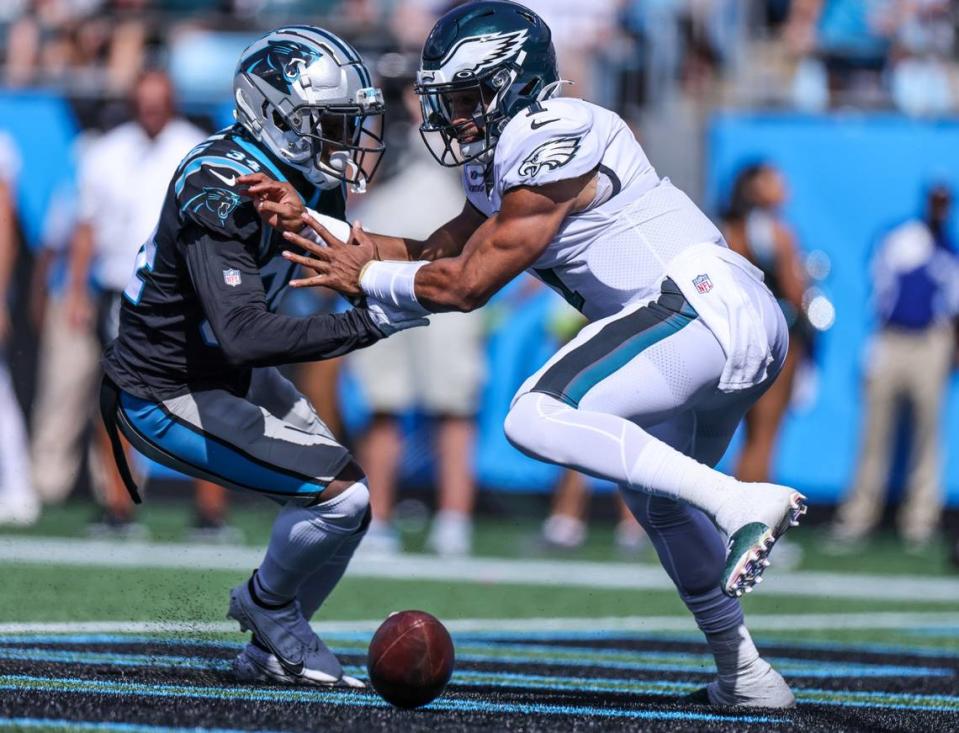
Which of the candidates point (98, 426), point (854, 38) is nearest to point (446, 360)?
point (98, 426)

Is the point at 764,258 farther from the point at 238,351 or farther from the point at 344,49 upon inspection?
the point at 238,351

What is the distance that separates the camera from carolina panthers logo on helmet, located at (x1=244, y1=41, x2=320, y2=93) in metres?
4.48

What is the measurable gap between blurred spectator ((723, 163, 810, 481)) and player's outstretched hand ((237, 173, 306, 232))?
4566mm

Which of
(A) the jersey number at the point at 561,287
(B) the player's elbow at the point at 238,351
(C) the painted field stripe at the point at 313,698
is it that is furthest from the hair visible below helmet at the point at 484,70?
(C) the painted field stripe at the point at 313,698

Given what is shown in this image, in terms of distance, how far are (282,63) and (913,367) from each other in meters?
5.89

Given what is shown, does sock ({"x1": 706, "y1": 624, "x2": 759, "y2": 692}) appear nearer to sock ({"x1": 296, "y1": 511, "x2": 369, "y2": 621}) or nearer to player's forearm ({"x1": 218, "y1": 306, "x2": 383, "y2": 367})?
sock ({"x1": 296, "y1": 511, "x2": 369, "y2": 621})

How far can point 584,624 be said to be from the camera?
636cm

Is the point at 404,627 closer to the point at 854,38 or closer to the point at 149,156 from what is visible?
the point at 149,156

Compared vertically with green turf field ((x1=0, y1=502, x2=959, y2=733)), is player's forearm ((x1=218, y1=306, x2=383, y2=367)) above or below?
above

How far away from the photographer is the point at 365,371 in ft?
29.2

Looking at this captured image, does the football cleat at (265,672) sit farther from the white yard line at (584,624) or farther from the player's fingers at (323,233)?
the player's fingers at (323,233)

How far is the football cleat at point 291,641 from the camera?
448 cm

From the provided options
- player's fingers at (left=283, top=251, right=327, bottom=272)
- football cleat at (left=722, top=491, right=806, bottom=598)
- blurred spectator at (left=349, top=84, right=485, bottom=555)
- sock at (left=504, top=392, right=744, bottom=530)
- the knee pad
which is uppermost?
player's fingers at (left=283, top=251, right=327, bottom=272)

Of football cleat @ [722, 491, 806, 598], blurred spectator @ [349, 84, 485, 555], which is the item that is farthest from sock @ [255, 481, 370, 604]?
blurred spectator @ [349, 84, 485, 555]
